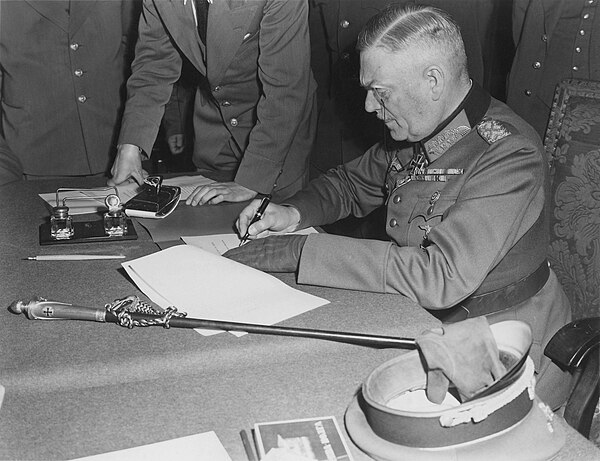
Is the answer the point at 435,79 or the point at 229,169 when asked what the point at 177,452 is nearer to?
the point at 435,79

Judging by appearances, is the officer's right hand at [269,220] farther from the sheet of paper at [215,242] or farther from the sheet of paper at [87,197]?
the sheet of paper at [87,197]

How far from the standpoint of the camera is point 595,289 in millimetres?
1705

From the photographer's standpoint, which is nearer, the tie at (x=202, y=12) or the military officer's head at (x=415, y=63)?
the military officer's head at (x=415, y=63)

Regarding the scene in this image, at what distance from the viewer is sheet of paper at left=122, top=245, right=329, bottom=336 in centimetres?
134

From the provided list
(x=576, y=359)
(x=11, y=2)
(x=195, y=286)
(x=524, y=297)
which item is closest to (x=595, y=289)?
(x=524, y=297)

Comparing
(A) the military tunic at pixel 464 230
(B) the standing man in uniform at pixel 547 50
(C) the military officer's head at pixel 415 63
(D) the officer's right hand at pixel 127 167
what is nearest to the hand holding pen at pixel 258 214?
(A) the military tunic at pixel 464 230

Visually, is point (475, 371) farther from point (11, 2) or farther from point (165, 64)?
point (11, 2)

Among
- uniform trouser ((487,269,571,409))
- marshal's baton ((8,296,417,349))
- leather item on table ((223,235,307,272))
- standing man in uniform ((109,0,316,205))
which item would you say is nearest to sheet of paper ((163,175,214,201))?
standing man in uniform ((109,0,316,205))

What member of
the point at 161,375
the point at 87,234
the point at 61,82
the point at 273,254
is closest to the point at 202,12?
the point at 61,82

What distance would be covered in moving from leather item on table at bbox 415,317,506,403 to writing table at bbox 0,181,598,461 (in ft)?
0.44

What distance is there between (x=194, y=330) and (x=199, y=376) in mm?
151

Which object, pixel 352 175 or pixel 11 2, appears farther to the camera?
pixel 11 2

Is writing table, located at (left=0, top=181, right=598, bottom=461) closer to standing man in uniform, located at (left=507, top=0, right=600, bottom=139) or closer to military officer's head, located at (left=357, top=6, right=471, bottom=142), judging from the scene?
military officer's head, located at (left=357, top=6, right=471, bottom=142)

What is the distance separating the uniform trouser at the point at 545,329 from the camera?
167cm
